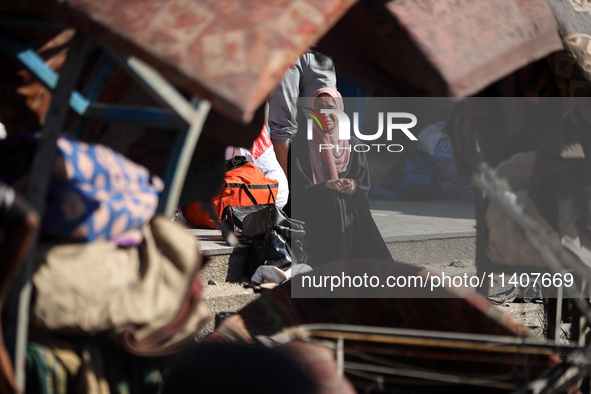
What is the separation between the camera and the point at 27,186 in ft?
4.67

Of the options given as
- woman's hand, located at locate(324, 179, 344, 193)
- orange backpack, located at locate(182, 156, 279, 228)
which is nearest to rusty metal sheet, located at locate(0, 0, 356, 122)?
orange backpack, located at locate(182, 156, 279, 228)

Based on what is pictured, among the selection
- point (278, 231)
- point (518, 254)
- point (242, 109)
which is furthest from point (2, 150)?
point (278, 231)

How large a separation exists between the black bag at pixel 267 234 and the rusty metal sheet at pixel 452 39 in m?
2.38

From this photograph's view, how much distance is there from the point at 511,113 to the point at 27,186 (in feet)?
5.12

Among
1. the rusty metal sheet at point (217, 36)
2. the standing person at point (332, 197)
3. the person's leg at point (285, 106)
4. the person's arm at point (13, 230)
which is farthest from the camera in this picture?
the person's leg at point (285, 106)

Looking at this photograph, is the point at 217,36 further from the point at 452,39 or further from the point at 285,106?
the point at 285,106

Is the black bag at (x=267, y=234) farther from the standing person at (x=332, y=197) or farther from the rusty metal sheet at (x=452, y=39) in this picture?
the rusty metal sheet at (x=452, y=39)

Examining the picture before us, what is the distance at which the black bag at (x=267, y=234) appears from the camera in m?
4.11

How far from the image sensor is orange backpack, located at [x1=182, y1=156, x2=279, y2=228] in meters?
4.52

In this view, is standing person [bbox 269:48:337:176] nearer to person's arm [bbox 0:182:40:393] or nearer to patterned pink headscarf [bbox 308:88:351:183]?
patterned pink headscarf [bbox 308:88:351:183]

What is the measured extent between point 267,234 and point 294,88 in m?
1.57

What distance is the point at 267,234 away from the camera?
416 cm

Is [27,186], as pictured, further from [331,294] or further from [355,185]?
[355,185]

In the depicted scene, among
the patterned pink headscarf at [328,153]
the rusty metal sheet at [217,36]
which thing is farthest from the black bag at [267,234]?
the rusty metal sheet at [217,36]
